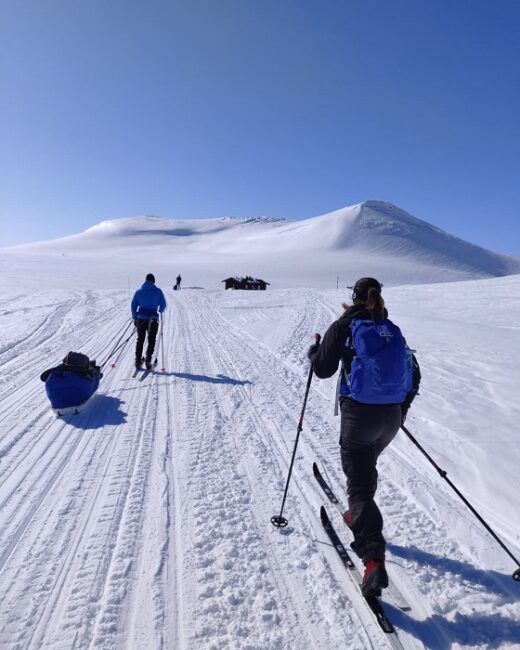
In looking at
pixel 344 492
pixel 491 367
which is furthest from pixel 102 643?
pixel 491 367

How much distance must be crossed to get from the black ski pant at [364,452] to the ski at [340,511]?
0.39 m

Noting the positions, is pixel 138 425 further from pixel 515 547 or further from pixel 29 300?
pixel 29 300

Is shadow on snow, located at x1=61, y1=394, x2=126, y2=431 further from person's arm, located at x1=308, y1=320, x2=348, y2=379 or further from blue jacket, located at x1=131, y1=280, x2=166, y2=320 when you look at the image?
person's arm, located at x1=308, y1=320, x2=348, y2=379

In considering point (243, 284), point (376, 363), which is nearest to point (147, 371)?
point (376, 363)

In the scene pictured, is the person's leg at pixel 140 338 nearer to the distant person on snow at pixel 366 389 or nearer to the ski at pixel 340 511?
the ski at pixel 340 511

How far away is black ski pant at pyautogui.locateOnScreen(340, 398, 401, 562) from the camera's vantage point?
9.23 ft

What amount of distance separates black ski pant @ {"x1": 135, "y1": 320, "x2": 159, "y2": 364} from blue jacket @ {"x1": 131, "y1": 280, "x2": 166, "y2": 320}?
0.11m

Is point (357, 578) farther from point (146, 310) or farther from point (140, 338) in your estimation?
point (146, 310)

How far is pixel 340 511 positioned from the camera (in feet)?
12.1

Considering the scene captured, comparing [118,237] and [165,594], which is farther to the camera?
[118,237]

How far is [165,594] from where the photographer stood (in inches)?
108

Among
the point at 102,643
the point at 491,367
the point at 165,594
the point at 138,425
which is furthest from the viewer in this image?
the point at 491,367

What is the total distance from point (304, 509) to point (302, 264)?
9137 cm

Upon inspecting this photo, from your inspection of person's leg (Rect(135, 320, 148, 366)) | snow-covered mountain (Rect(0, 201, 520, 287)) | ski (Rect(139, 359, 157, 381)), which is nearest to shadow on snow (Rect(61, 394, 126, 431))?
ski (Rect(139, 359, 157, 381))
